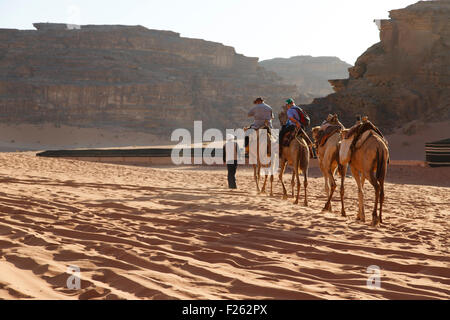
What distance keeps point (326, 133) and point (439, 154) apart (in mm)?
15820

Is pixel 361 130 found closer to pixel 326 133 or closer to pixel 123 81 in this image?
pixel 326 133

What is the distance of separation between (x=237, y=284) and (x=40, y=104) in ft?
304

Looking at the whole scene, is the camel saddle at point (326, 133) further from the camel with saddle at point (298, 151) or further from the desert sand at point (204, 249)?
the desert sand at point (204, 249)

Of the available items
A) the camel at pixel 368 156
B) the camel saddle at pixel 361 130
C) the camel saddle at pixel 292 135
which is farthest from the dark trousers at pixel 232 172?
the camel saddle at pixel 361 130

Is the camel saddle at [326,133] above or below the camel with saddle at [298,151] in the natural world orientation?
above

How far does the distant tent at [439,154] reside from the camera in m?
24.5

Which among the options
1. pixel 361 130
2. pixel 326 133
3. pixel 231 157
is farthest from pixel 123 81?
pixel 361 130

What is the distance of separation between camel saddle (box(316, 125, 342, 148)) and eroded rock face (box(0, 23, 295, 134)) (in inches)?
3247

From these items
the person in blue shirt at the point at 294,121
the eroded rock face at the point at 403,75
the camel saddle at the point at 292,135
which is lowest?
the camel saddle at the point at 292,135

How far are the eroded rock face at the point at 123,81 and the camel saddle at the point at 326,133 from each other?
82.5 m

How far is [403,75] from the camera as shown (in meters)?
41.1

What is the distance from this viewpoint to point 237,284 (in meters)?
4.67

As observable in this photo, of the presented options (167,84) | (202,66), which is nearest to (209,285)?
(167,84)

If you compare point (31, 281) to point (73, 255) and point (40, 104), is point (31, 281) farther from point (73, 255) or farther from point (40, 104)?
point (40, 104)
